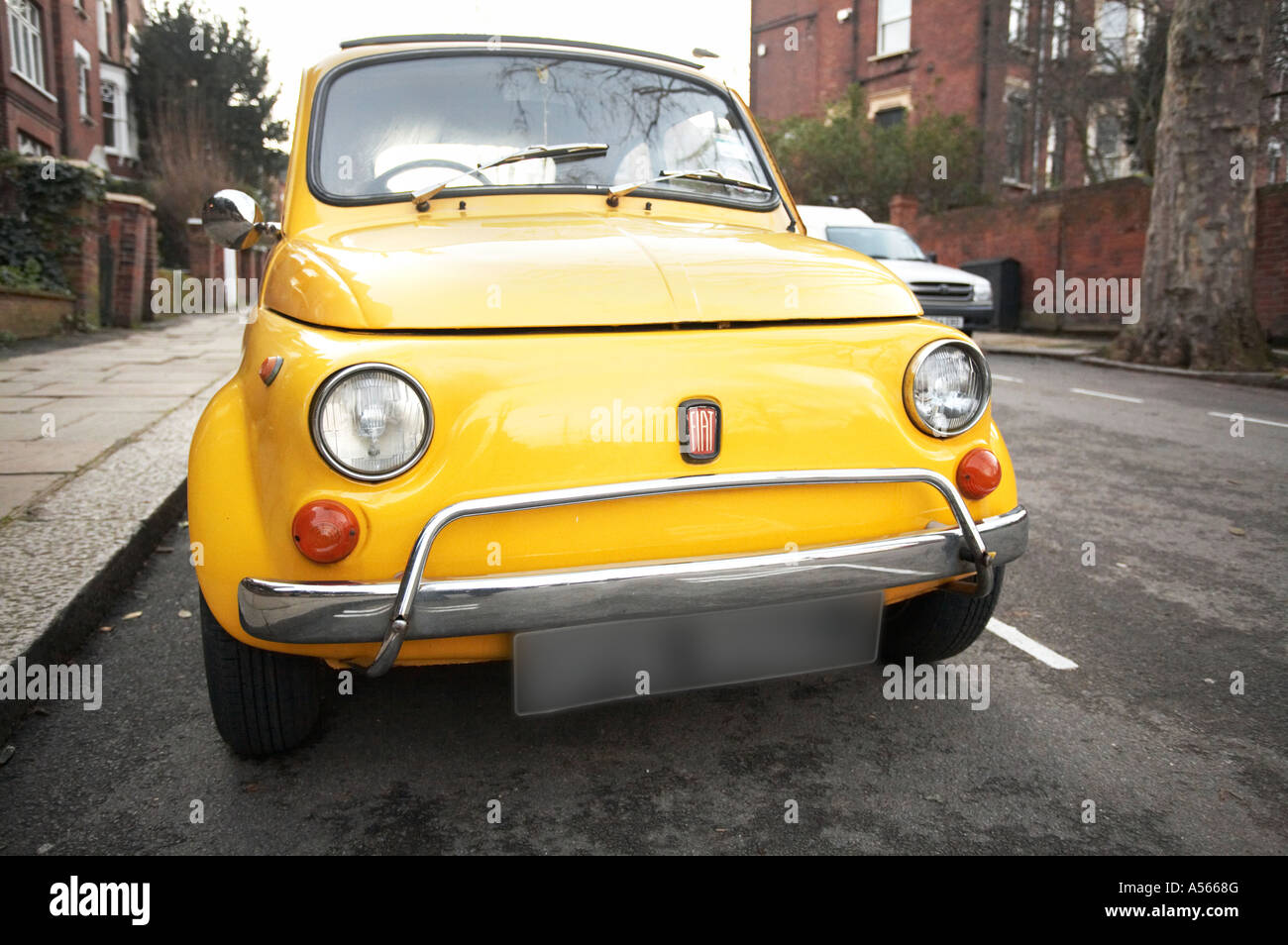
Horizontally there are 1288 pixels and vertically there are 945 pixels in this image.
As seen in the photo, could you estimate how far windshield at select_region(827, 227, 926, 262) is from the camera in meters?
13.5

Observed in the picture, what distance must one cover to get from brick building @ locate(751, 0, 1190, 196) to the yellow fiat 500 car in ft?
65.7

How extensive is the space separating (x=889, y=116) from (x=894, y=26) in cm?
235

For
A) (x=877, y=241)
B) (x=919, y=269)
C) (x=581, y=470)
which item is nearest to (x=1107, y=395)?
(x=919, y=269)

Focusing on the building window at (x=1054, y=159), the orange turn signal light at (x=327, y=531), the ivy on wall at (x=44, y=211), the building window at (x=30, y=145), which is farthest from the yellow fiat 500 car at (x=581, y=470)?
the building window at (x=1054, y=159)

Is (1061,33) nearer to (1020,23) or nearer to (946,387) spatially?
(1020,23)

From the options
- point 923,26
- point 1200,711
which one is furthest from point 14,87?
point 1200,711

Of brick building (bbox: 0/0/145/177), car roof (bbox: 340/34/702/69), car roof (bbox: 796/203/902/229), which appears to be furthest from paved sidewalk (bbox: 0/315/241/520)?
car roof (bbox: 796/203/902/229)

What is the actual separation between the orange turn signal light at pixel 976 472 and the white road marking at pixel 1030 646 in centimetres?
84

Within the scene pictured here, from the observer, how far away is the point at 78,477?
187 inches

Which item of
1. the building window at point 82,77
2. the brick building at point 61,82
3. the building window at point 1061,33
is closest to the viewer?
the brick building at point 61,82

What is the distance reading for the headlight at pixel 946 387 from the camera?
2.24 m

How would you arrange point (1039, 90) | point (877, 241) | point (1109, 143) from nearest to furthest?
point (877, 241) < point (1039, 90) < point (1109, 143)

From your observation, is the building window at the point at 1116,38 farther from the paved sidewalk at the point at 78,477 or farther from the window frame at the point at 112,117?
the window frame at the point at 112,117
